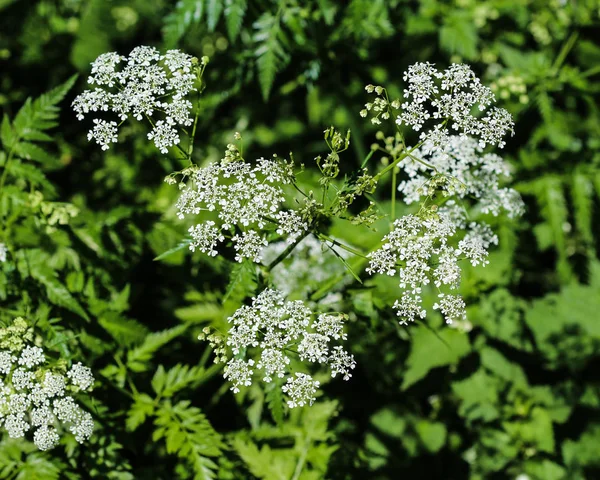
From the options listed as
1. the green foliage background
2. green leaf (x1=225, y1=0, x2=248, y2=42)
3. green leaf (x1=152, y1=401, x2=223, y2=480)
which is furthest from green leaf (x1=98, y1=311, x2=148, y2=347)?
green leaf (x1=225, y1=0, x2=248, y2=42)

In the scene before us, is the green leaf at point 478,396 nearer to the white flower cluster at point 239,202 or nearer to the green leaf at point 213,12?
the white flower cluster at point 239,202

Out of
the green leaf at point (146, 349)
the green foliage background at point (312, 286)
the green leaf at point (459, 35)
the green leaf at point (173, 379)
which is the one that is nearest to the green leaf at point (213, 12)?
the green foliage background at point (312, 286)

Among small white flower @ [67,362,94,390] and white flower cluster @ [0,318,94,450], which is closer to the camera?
white flower cluster @ [0,318,94,450]

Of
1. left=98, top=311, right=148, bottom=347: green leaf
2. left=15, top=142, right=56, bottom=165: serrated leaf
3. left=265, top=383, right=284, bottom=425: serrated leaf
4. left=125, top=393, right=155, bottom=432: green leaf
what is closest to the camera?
left=265, top=383, right=284, bottom=425: serrated leaf

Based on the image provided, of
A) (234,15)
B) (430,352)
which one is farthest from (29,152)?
(430,352)

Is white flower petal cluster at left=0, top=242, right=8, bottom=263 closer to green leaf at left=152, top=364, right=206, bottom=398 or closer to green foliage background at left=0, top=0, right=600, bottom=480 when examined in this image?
green foliage background at left=0, top=0, right=600, bottom=480

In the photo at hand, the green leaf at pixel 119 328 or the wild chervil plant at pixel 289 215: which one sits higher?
the wild chervil plant at pixel 289 215

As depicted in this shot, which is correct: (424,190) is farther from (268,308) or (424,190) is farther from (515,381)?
(515,381)

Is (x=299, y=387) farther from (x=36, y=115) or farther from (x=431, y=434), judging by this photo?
(x=36, y=115)
